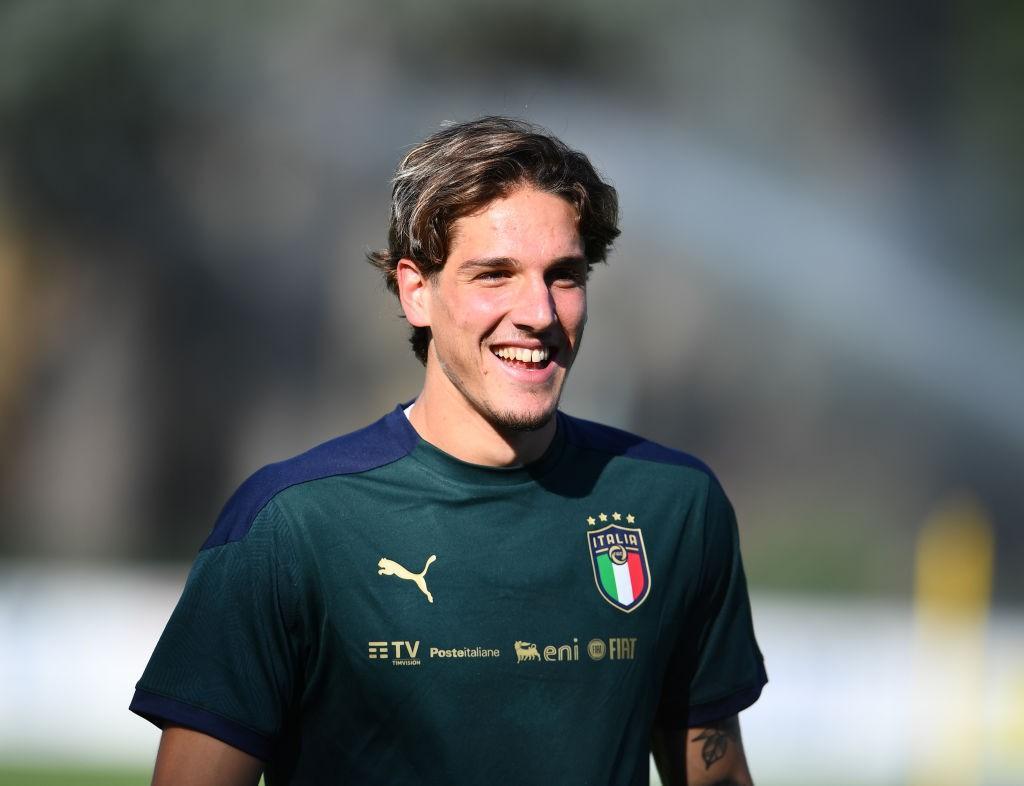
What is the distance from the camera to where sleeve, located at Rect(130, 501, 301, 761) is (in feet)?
8.32

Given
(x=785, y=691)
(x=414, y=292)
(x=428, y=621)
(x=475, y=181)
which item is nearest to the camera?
(x=428, y=621)

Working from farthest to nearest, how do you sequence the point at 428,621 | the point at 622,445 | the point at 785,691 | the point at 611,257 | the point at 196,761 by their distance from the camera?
1. the point at 611,257
2. the point at 785,691
3. the point at 622,445
4. the point at 428,621
5. the point at 196,761

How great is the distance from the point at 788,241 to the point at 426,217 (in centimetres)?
1349

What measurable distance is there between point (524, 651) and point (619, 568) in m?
0.25

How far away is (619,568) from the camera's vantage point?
110 inches

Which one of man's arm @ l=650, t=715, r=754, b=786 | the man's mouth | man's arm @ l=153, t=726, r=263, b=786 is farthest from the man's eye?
man's arm @ l=153, t=726, r=263, b=786

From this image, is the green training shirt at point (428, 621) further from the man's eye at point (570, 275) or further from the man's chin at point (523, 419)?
the man's eye at point (570, 275)

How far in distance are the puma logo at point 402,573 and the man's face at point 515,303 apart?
314 mm

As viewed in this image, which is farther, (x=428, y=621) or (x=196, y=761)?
(x=428, y=621)

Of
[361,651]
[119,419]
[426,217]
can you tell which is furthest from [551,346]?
[119,419]

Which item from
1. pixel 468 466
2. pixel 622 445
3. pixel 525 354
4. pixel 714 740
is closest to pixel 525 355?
pixel 525 354

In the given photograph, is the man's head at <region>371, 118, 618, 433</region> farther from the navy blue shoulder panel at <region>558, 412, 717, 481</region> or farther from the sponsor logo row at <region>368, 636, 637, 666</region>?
the sponsor logo row at <region>368, 636, 637, 666</region>

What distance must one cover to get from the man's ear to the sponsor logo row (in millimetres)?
633

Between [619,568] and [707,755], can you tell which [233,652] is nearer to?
[619,568]
